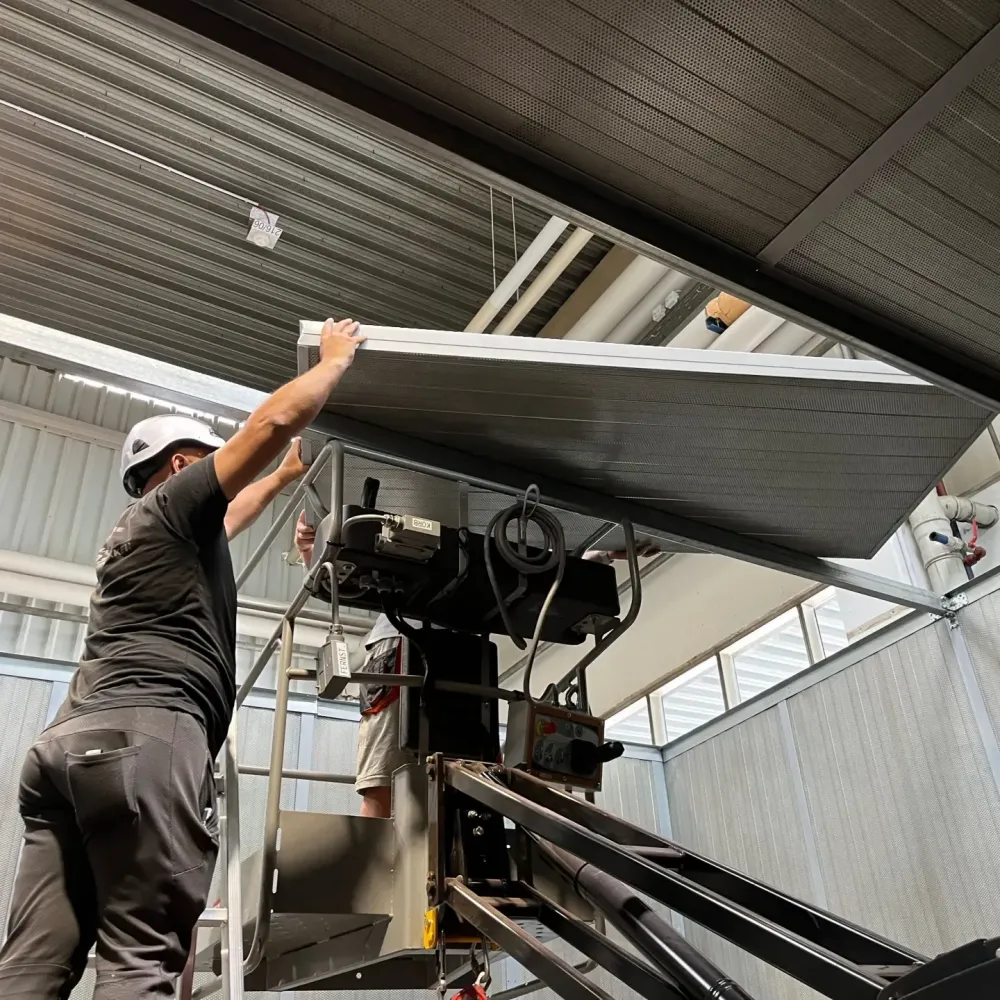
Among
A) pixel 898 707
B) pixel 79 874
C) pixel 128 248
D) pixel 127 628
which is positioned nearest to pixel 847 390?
pixel 898 707

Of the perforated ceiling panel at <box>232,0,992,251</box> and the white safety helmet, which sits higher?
the white safety helmet

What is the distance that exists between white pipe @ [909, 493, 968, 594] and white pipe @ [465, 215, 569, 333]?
2.09 m

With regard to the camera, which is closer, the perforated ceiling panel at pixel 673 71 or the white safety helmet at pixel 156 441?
the perforated ceiling panel at pixel 673 71

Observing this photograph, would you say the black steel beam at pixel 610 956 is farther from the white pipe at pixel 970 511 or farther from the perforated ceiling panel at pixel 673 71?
the white pipe at pixel 970 511

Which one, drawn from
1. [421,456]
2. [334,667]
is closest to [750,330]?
[421,456]

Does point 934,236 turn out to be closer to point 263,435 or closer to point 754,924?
point 754,924

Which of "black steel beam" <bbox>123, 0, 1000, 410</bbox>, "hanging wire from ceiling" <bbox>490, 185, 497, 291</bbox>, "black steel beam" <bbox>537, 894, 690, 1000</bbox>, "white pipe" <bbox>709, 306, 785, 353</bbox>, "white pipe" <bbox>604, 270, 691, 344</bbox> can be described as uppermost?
"hanging wire from ceiling" <bbox>490, 185, 497, 291</bbox>

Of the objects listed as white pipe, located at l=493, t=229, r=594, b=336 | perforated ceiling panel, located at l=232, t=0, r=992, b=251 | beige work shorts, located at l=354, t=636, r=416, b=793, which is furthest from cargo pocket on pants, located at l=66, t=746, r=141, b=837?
white pipe, located at l=493, t=229, r=594, b=336

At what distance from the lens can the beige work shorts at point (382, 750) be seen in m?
2.99

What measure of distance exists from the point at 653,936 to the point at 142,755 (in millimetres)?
945

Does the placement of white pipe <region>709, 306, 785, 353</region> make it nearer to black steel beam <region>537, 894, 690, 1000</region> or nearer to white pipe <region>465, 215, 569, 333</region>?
white pipe <region>465, 215, 569, 333</region>

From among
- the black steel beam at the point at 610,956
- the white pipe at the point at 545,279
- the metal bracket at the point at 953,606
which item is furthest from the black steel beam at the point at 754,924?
the white pipe at the point at 545,279

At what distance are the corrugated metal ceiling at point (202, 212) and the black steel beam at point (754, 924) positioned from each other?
391 cm

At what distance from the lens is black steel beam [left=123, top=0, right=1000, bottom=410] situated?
1.35 m
